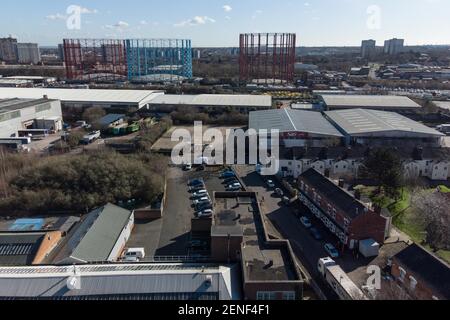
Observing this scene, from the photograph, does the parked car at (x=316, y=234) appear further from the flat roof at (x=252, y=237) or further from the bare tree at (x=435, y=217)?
the bare tree at (x=435, y=217)

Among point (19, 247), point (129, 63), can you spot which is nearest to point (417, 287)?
point (19, 247)

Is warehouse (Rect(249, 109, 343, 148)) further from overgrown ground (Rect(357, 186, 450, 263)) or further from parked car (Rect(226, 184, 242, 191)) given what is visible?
parked car (Rect(226, 184, 242, 191))

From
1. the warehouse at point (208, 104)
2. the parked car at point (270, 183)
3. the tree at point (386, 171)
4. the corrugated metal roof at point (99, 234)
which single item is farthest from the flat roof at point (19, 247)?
the warehouse at point (208, 104)

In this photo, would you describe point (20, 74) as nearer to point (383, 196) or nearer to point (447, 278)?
point (383, 196)

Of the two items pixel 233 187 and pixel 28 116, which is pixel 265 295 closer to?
pixel 233 187

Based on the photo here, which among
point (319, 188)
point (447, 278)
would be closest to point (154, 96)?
point (319, 188)
